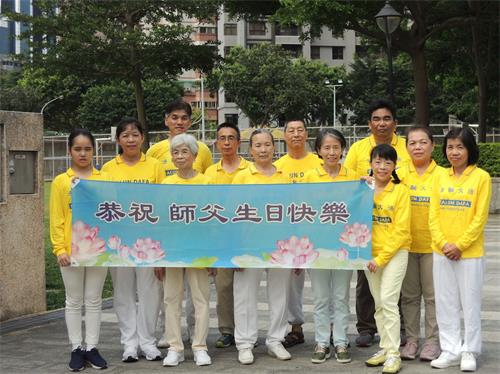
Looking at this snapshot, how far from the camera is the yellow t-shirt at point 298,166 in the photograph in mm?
6836

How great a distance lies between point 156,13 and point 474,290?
60.5 ft

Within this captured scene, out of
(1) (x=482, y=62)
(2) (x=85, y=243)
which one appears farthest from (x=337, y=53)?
(2) (x=85, y=243)

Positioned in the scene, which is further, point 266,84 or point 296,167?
point 266,84

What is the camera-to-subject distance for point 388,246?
5.90m

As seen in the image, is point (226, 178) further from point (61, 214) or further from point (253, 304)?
point (61, 214)

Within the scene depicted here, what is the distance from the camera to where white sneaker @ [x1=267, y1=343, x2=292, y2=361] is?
6.22 meters

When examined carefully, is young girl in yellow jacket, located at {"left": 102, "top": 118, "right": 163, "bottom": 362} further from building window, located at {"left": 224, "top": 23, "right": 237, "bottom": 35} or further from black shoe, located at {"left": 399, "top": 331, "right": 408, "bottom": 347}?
building window, located at {"left": 224, "top": 23, "right": 237, "bottom": 35}

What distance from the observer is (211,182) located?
653 centimetres

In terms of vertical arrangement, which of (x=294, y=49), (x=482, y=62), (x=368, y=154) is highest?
(x=294, y=49)

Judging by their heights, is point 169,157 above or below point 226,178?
above

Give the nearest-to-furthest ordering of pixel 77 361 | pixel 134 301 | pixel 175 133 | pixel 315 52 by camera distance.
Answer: pixel 77 361
pixel 134 301
pixel 175 133
pixel 315 52

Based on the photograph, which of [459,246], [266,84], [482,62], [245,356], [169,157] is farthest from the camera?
[266,84]

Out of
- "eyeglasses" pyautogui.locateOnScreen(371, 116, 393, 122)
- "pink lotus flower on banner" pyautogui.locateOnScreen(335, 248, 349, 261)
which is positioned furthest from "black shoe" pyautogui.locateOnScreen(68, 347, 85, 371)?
"eyeglasses" pyautogui.locateOnScreen(371, 116, 393, 122)

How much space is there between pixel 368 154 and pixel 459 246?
133 cm
